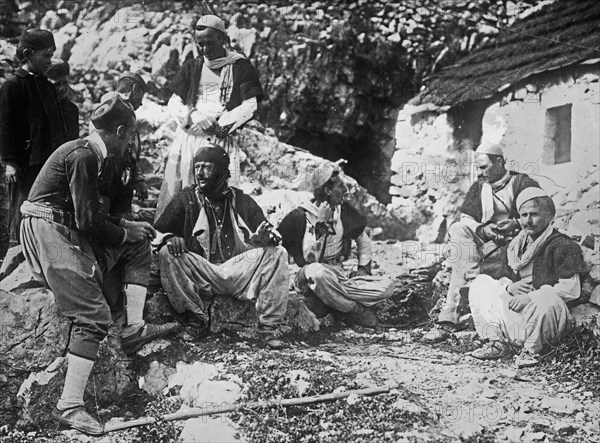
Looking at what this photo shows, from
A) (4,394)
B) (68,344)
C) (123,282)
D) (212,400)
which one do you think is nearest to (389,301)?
(212,400)

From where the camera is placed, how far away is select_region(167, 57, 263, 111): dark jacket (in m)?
6.04

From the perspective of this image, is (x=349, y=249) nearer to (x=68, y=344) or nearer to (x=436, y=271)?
(x=436, y=271)

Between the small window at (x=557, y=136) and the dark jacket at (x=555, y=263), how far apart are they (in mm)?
677

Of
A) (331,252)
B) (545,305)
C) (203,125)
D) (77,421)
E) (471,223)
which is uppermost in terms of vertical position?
(203,125)

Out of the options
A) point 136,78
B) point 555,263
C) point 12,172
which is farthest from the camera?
point 555,263

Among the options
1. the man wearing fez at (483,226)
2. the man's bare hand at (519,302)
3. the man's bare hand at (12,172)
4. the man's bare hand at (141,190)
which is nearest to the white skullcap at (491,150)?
the man wearing fez at (483,226)

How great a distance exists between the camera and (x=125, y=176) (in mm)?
5430

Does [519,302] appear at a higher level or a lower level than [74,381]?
higher

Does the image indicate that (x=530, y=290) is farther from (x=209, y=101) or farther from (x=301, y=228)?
(x=209, y=101)

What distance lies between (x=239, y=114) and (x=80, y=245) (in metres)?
1.65

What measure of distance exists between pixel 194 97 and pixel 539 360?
3296 mm

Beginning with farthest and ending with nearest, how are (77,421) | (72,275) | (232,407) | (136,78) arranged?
1. (136,78)
2. (232,407)
3. (72,275)
4. (77,421)

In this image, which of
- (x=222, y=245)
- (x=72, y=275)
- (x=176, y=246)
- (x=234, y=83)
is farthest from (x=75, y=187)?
(x=234, y=83)

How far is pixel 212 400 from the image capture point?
521 cm
